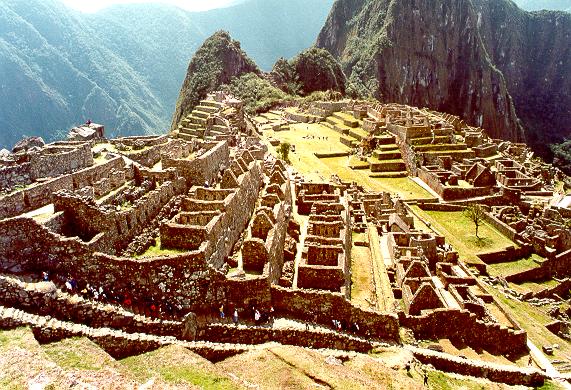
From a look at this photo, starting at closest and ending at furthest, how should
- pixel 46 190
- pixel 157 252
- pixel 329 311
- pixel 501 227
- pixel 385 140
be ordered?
pixel 157 252 → pixel 329 311 → pixel 46 190 → pixel 501 227 → pixel 385 140

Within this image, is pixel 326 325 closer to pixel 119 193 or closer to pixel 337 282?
pixel 337 282

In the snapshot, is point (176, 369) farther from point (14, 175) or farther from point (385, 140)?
point (385, 140)

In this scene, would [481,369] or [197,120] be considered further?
[197,120]

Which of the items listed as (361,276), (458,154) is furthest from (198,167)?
(458,154)

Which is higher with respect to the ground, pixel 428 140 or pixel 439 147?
pixel 428 140

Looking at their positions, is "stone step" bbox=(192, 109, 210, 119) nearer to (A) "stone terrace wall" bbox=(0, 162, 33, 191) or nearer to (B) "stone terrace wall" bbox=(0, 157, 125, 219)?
(B) "stone terrace wall" bbox=(0, 157, 125, 219)

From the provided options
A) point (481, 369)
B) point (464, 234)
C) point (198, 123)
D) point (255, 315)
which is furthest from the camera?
point (198, 123)

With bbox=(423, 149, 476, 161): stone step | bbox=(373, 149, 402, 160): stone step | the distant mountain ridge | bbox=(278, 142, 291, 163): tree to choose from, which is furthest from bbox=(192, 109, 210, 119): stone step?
bbox=(423, 149, 476, 161): stone step
